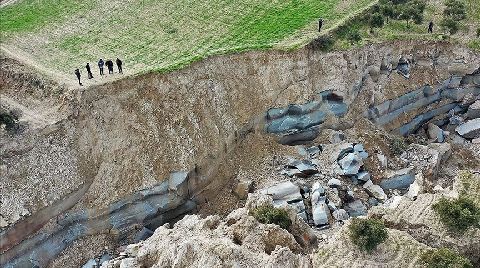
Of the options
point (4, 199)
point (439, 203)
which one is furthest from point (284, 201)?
point (4, 199)

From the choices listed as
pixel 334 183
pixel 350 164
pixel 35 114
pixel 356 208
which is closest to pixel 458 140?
pixel 350 164

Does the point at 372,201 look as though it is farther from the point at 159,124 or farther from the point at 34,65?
the point at 34,65

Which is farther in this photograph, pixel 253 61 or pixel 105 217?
pixel 253 61

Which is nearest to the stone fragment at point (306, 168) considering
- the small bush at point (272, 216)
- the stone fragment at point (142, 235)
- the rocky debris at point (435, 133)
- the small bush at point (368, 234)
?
the small bush at point (272, 216)

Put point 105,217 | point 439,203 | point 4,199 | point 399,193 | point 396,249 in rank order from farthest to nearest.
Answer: point 399,193, point 105,217, point 4,199, point 439,203, point 396,249

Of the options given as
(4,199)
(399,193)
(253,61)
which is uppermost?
(253,61)

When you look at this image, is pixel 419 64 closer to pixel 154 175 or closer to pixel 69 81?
pixel 154 175
